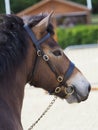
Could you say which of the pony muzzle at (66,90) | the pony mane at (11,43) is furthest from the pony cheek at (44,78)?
the pony mane at (11,43)

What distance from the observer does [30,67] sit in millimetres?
4820

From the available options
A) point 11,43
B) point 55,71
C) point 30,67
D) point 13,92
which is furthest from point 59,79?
point 11,43

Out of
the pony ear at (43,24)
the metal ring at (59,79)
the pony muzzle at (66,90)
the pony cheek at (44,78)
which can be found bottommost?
the pony muzzle at (66,90)

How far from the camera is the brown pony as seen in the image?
444 cm

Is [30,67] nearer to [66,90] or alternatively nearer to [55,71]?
[55,71]

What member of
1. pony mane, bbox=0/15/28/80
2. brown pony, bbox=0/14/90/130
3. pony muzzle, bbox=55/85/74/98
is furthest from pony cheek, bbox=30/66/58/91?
pony mane, bbox=0/15/28/80

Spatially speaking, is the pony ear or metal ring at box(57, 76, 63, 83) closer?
the pony ear

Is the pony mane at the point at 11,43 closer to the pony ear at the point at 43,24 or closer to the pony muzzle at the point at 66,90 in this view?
the pony ear at the point at 43,24

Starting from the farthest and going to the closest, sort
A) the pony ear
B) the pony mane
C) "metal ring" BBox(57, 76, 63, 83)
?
1. "metal ring" BBox(57, 76, 63, 83)
2. the pony ear
3. the pony mane

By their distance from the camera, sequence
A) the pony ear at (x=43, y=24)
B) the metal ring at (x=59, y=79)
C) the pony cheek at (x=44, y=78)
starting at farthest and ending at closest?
1. the metal ring at (x=59, y=79)
2. the pony cheek at (x=44, y=78)
3. the pony ear at (x=43, y=24)

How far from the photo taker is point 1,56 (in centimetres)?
437

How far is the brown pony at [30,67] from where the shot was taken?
4441 millimetres

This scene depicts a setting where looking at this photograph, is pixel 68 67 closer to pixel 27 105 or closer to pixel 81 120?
Result: pixel 81 120

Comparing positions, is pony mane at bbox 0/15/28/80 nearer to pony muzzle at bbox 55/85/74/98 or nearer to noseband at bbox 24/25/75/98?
noseband at bbox 24/25/75/98
